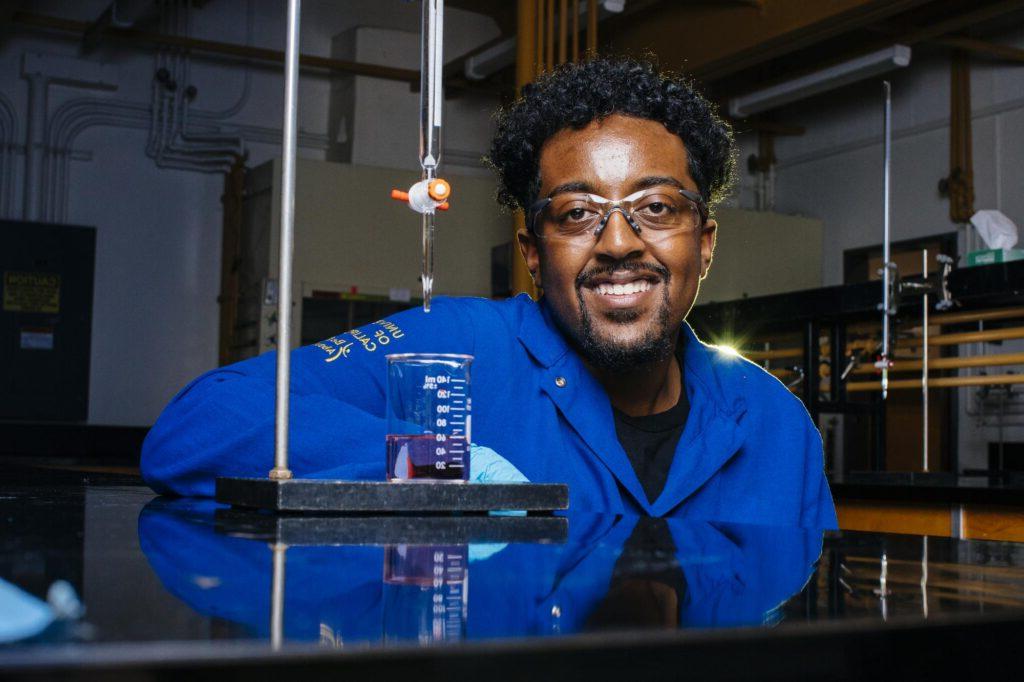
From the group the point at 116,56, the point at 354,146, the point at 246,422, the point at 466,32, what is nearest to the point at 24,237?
the point at 116,56

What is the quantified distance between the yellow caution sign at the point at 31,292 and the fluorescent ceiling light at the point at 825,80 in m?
3.97

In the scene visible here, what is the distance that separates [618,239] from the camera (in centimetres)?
138

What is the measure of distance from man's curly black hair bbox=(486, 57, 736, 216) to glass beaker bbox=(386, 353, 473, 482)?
652 millimetres

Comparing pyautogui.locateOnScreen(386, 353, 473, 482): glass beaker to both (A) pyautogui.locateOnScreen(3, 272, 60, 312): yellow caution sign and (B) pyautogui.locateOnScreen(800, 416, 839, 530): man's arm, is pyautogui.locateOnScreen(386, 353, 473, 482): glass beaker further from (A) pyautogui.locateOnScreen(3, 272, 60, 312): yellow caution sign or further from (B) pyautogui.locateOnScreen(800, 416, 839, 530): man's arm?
Result: (A) pyautogui.locateOnScreen(3, 272, 60, 312): yellow caution sign

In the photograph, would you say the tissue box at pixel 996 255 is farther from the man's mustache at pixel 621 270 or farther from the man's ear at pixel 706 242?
the man's mustache at pixel 621 270

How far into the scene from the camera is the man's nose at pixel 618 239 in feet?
4.53

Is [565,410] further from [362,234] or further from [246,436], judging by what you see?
[362,234]

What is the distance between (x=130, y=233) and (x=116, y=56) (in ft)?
3.46

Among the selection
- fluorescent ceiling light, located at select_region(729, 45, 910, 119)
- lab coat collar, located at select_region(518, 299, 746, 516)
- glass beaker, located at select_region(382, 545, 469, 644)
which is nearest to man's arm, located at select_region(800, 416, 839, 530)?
lab coat collar, located at select_region(518, 299, 746, 516)

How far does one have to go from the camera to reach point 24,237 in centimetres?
608

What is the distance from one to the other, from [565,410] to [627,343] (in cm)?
12

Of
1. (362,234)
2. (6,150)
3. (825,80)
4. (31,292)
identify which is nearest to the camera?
(362,234)

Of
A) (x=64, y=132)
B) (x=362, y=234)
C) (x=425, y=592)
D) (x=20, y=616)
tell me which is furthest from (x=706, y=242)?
(x=64, y=132)

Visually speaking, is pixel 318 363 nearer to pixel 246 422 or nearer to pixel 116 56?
pixel 246 422
